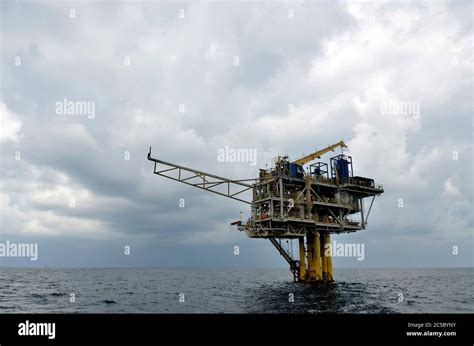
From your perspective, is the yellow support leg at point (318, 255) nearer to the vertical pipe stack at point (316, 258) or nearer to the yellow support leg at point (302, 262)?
the vertical pipe stack at point (316, 258)

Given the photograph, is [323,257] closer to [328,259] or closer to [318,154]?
[328,259]

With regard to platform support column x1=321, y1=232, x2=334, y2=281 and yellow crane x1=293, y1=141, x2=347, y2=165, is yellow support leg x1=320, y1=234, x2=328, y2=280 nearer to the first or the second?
platform support column x1=321, y1=232, x2=334, y2=281

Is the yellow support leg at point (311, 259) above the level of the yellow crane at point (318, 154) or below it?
below

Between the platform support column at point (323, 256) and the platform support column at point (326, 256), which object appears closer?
the platform support column at point (326, 256)

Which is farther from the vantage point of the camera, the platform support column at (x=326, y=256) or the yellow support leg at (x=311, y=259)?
the platform support column at (x=326, y=256)

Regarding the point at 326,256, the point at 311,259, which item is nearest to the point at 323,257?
the point at 326,256

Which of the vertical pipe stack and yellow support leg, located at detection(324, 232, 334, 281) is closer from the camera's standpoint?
the vertical pipe stack

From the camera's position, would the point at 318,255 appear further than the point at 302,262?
No

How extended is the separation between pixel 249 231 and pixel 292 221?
17.0 ft

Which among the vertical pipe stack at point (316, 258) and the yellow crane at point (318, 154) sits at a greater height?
the yellow crane at point (318, 154)

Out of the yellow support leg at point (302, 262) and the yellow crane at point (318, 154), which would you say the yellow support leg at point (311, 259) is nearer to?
the yellow support leg at point (302, 262)
